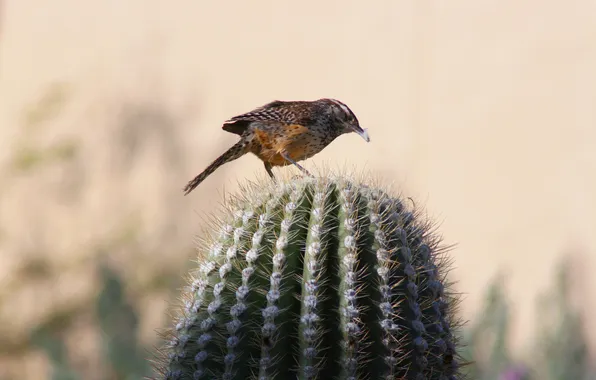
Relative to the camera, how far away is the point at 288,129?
347 cm

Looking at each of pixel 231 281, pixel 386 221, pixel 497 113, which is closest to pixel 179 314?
pixel 231 281

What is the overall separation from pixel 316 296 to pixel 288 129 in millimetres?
1180

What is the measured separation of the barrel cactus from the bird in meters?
0.85

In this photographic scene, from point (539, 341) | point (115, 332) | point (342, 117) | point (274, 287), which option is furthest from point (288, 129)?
point (539, 341)

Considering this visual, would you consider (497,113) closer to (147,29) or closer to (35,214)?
(147,29)

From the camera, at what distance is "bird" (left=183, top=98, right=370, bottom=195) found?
3471mm

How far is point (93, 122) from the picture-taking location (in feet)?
27.9

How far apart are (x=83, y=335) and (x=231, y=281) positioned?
5.80 meters

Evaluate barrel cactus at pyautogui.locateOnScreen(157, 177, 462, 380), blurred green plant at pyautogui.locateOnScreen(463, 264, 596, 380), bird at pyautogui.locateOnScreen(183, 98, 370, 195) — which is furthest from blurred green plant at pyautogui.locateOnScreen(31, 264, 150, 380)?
barrel cactus at pyautogui.locateOnScreen(157, 177, 462, 380)

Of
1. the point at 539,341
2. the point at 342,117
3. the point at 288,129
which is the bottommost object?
the point at 288,129

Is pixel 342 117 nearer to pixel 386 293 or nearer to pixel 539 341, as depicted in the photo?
pixel 386 293

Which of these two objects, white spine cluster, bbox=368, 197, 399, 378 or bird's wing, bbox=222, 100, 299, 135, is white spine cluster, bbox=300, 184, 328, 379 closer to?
white spine cluster, bbox=368, 197, 399, 378

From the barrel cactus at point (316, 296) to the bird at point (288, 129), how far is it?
85 centimetres

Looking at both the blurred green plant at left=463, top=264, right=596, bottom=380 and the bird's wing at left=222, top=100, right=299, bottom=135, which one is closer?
the bird's wing at left=222, top=100, right=299, bottom=135
